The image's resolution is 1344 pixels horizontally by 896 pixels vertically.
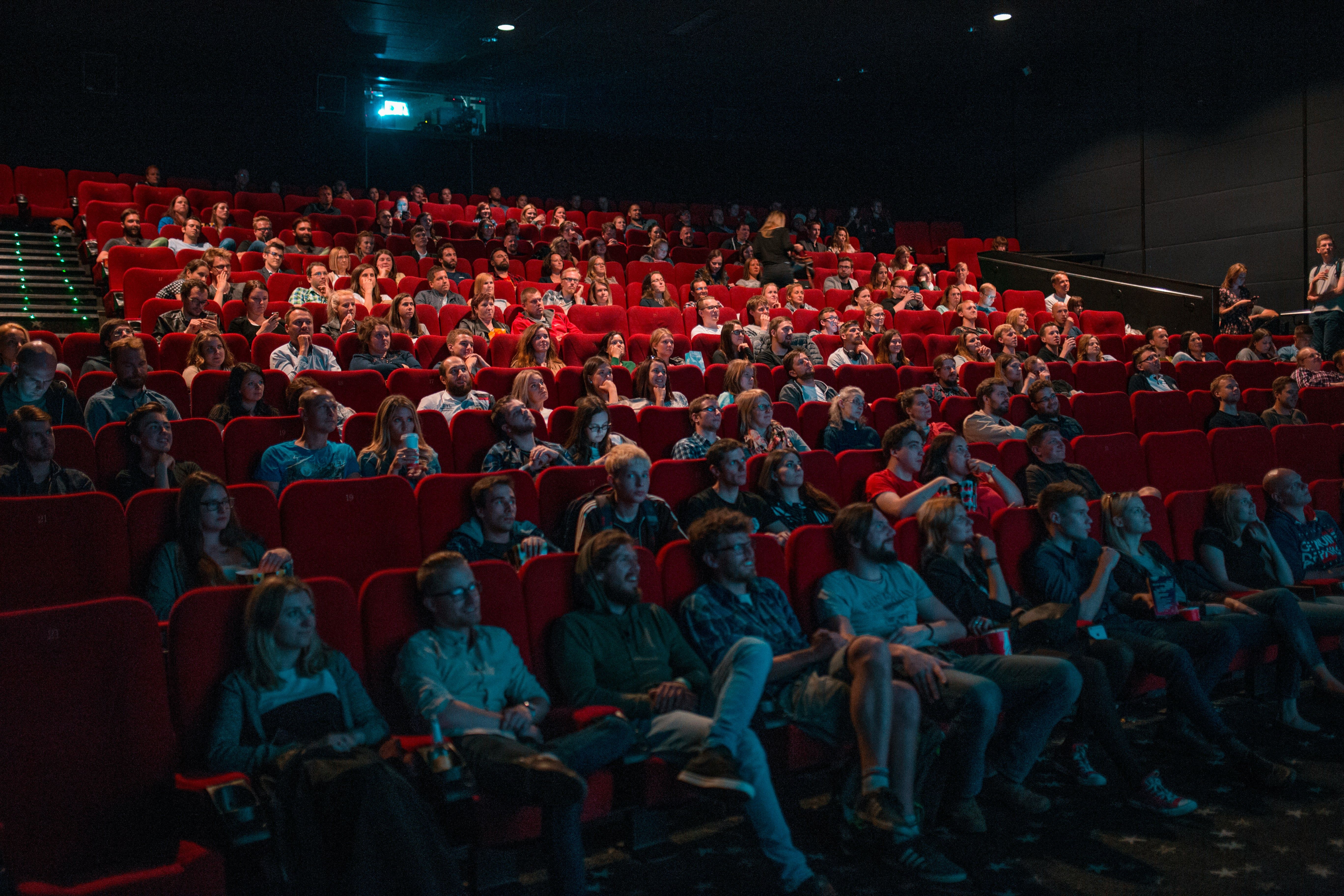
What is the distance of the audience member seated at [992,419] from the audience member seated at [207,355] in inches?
84.7

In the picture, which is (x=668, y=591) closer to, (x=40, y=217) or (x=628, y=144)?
(x=40, y=217)

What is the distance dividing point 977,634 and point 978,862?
464 mm

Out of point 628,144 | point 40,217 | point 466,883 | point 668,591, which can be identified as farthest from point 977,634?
point 628,144

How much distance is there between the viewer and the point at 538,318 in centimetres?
365

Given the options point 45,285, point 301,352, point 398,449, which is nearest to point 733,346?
point 301,352

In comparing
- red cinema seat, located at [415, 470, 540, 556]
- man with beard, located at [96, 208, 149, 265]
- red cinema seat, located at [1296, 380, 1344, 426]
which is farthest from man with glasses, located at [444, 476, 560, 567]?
red cinema seat, located at [1296, 380, 1344, 426]

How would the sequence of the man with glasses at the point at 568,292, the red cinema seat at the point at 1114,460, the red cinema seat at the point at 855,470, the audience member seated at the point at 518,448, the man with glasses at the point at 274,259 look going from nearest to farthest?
the audience member seated at the point at 518,448
the red cinema seat at the point at 855,470
the red cinema seat at the point at 1114,460
the man with glasses at the point at 274,259
the man with glasses at the point at 568,292

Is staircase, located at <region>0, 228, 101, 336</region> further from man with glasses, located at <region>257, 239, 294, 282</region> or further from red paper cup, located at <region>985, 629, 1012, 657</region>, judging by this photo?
red paper cup, located at <region>985, 629, 1012, 657</region>

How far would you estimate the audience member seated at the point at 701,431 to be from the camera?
2.50 meters

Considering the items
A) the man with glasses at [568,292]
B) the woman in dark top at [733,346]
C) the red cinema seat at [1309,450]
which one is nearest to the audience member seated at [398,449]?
the woman in dark top at [733,346]

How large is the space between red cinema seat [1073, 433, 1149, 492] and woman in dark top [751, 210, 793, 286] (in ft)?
8.73

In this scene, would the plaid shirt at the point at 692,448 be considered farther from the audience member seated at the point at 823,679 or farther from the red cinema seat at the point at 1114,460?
the red cinema seat at the point at 1114,460

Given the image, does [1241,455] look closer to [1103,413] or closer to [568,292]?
[1103,413]

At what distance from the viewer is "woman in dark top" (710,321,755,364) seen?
136 inches
